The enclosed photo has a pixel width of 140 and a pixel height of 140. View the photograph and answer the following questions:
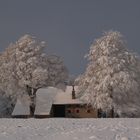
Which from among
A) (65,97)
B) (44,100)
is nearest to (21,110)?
(44,100)

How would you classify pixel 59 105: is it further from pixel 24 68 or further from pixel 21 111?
pixel 24 68

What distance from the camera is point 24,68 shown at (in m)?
64.4

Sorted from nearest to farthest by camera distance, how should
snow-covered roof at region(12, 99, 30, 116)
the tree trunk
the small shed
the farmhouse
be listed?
the tree trunk, the farmhouse, the small shed, snow-covered roof at region(12, 99, 30, 116)

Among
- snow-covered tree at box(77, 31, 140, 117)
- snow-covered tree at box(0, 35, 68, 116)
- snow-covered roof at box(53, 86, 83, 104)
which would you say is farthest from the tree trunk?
snow-covered tree at box(77, 31, 140, 117)

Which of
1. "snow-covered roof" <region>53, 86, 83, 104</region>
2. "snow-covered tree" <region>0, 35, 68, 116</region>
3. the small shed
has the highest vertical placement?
"snow-covered tree" <region>0, 35, 68, 116</region>

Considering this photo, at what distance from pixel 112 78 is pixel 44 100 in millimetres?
18401

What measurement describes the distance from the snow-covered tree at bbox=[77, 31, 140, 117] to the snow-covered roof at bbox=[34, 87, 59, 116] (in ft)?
31.3

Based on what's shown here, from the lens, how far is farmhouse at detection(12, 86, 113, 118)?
67.9m

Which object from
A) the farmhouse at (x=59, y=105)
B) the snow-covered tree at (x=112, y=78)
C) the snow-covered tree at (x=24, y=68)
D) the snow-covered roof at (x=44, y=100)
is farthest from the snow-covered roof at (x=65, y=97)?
the snow-covered tree at (x=112, y=78)

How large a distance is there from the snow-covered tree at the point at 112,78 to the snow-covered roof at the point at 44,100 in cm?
953

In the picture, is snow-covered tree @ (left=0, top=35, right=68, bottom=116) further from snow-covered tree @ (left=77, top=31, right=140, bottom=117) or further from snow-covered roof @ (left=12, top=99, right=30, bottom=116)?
snow-covered tree @ (left=77, top=31, right=140, bottom=117)

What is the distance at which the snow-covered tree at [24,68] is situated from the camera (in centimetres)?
6419

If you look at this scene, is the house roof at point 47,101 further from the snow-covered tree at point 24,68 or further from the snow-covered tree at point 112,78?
the snow-covered tree at point 112,78

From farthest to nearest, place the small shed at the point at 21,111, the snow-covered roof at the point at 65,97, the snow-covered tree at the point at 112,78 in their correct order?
the snow-covered roof at the point at 65,97
the small shed at the point at 21,111
the snow-covered tree at the point at 112,78
